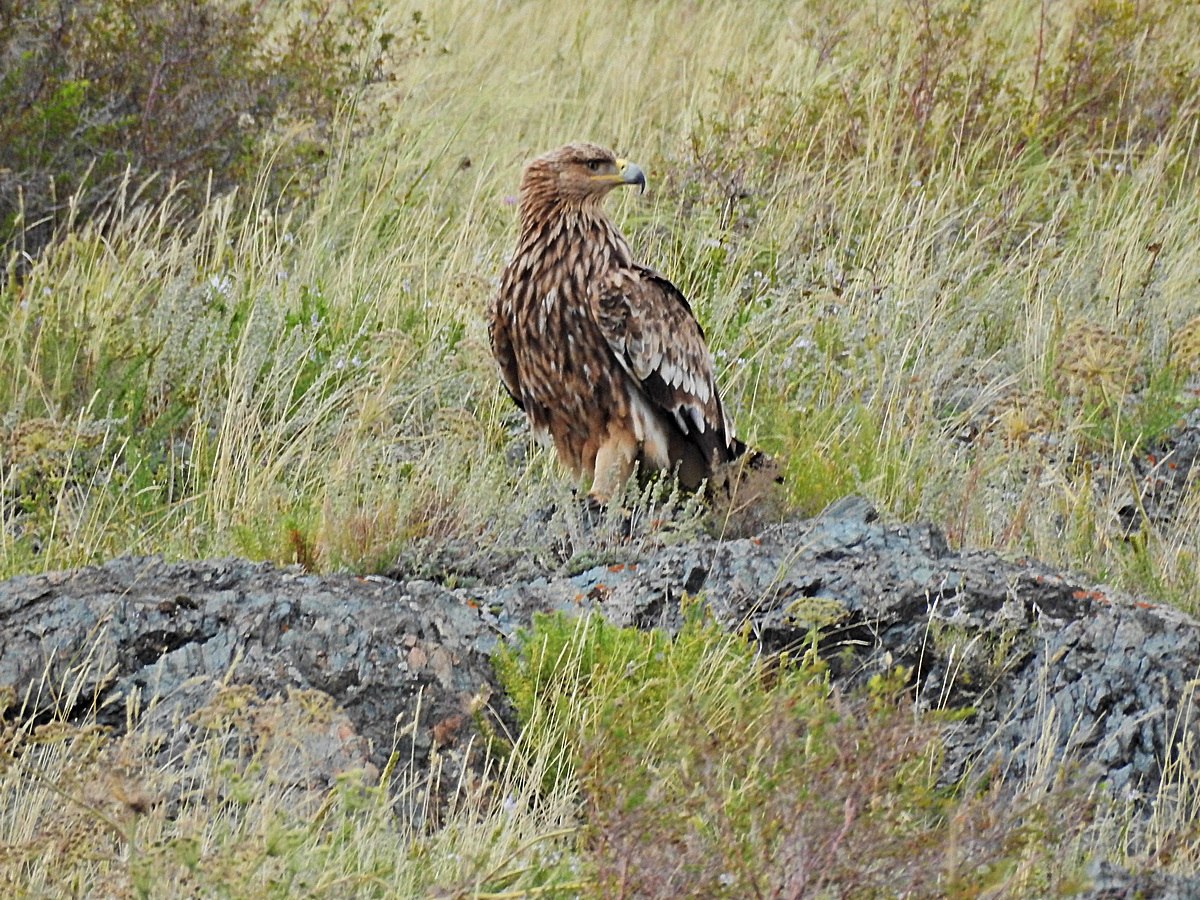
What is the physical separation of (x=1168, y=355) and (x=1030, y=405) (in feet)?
4.26

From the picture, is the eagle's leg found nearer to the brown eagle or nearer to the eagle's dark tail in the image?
the brown eagle

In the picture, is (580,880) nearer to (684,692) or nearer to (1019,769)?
(684,692)

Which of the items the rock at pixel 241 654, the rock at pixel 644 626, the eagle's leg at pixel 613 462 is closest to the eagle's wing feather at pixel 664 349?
the eagle's leg at pixel 613 462

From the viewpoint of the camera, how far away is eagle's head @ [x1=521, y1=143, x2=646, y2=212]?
5.48 meters

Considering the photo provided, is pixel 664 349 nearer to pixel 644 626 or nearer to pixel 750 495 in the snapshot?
pixel 750 495

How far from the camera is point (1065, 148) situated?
8008mm

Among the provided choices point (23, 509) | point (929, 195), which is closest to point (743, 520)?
point (23, 509)

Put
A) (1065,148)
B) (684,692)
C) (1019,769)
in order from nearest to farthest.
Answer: (684,692), (1019,769), (1065,148)

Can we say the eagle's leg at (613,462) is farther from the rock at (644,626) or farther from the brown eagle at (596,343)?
the rock at (644,626)

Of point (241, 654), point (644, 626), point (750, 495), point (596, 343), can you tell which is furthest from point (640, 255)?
point (241, 654)

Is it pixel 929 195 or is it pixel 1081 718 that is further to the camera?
pixel 929 195

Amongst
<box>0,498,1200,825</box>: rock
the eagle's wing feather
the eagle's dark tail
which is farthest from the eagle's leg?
<box>0,498,1200,825</box>: rock

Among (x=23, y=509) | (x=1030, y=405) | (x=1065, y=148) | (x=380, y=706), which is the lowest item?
(x=23, y=509)

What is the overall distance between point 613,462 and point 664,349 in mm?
380
